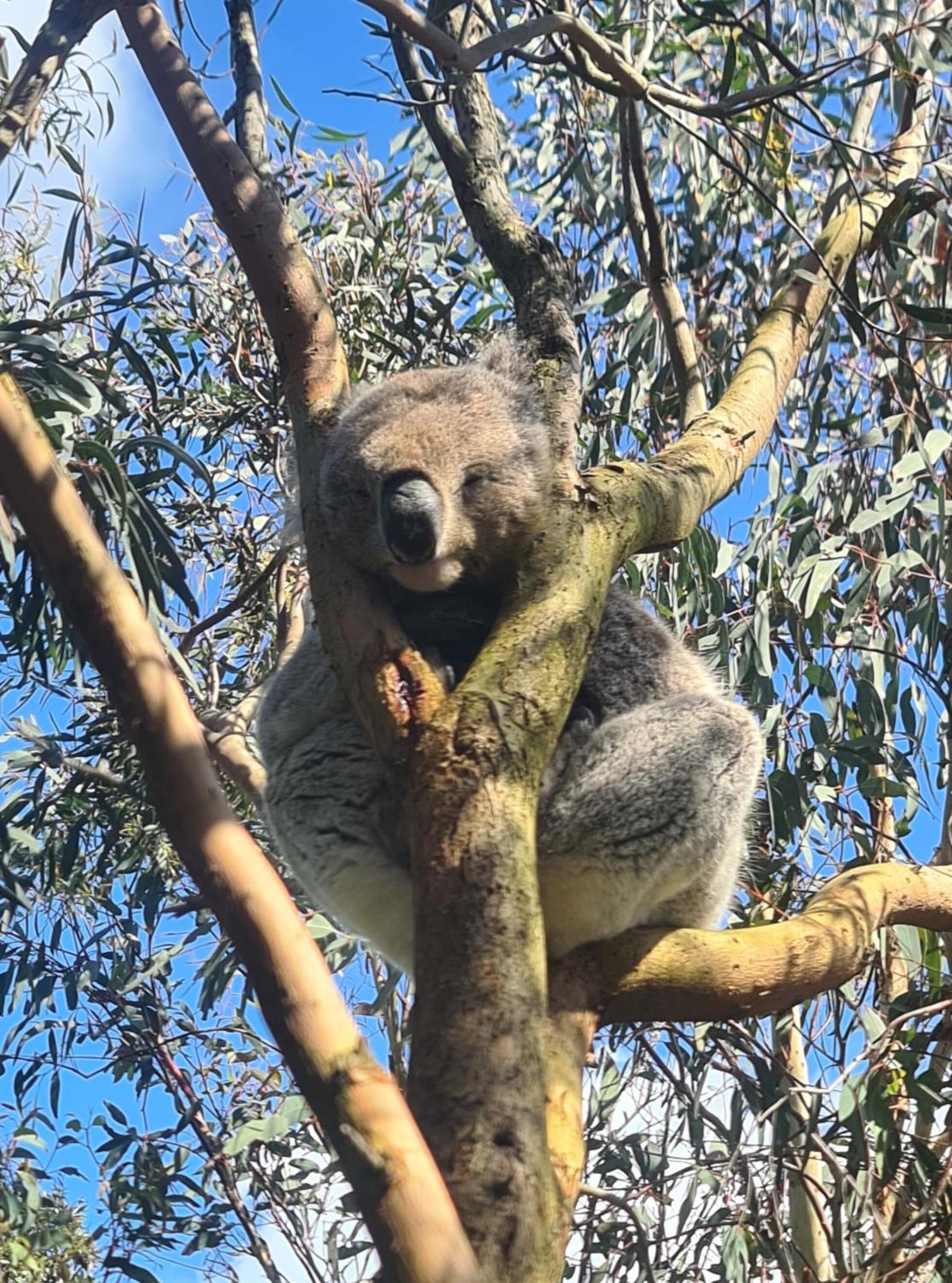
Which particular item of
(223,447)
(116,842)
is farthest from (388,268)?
(116,842)

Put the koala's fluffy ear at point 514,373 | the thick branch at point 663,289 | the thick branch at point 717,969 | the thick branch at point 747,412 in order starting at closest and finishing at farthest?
1. the thick branch at point 717,969
2. the thick branch at point 747,412
3. the koala's fluffy ear at point 514,373
4. the thick branch at point 663,289

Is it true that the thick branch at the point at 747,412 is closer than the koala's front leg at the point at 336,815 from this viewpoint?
Yes

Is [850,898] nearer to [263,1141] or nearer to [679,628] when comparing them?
[679,628]

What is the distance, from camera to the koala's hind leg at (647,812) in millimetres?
2217

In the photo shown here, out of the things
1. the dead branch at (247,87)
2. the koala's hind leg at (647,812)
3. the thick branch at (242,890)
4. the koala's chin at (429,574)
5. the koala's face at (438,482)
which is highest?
the dead branch at (247,87)

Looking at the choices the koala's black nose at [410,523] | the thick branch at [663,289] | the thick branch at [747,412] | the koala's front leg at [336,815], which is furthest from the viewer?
the thick branch at [663,289]

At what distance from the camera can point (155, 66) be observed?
95.3 inches

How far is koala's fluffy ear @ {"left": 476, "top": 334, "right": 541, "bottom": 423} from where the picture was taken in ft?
8.75

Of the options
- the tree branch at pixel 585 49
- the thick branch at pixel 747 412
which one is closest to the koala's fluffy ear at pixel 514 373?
the thick branch at pixel 747 412

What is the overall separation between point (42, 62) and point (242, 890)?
2269mm

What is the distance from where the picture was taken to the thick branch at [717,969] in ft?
6.22

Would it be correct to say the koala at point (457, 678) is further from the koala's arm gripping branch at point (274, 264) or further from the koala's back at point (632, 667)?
the koala's arm gripping branch at point (274, 264)

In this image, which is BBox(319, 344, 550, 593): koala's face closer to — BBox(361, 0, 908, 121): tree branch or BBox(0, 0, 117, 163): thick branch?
BBox(361, 0, 908, 121): tree branch

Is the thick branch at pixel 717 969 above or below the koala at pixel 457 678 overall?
below
